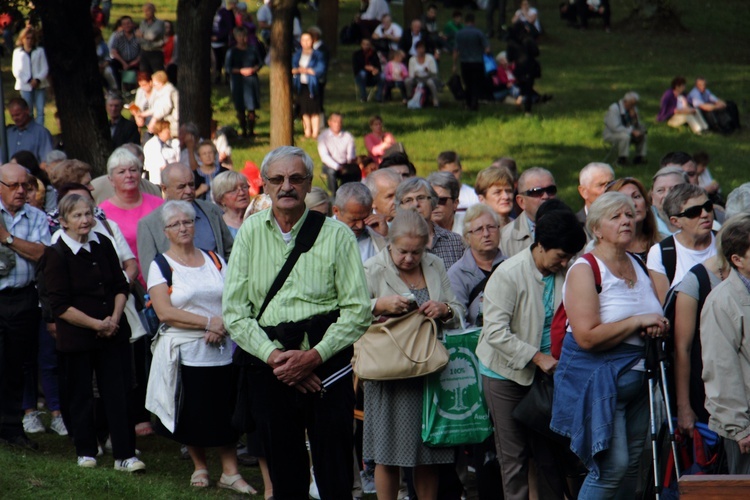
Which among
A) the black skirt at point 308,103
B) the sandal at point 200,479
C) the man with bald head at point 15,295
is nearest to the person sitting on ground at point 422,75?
the black skirt at point 308,103

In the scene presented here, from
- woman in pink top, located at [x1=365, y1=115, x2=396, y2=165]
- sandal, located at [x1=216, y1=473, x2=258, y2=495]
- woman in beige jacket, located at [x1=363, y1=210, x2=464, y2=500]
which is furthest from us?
woman in pink top, located at [x1=365, y1=115, x2=396, y2=165]

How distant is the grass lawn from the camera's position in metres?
7.71

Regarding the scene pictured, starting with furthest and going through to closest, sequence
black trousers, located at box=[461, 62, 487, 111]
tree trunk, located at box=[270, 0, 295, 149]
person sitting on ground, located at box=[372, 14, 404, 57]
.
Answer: person sitting on ground, located at box=[372, 14, 404, 57], black trousers, located at box=[461, 62, 487, 111], tree trunk, located at box=[270, 0, 295, 149]

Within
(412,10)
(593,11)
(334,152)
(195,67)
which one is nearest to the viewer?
(195,67)

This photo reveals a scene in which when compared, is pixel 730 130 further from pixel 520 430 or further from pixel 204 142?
pixel 520 430

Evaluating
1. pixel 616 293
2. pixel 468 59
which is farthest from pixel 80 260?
pixel 468 59

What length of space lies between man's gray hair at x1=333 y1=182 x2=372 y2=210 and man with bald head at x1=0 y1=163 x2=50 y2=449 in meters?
2.39

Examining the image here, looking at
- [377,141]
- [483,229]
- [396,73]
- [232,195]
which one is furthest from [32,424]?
[396,73]

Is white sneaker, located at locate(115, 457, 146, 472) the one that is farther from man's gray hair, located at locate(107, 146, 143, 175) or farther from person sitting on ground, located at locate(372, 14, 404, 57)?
person sitting on ground, located at locate(372, 14, 404, 57)

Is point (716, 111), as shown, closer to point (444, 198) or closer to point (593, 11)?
point (593, 11)

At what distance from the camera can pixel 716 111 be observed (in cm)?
2442

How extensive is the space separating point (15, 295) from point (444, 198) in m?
3.38

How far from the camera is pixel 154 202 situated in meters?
9.61

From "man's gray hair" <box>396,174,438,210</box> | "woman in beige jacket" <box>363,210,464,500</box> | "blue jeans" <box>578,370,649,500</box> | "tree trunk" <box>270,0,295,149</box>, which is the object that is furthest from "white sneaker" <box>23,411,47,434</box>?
"tree trunk" <box>270,0,295,149</box>
